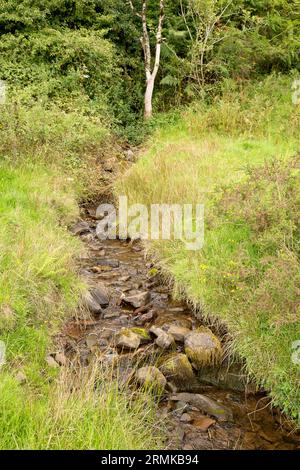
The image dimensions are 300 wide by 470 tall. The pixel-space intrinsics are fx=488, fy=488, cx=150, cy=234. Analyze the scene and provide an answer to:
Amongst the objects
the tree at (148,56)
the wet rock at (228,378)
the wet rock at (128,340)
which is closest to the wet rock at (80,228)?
the wet rock at (128,340)

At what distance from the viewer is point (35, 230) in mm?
6082

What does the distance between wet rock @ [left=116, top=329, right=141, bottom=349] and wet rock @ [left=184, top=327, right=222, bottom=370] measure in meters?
0.50

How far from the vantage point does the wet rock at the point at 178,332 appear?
5.05m

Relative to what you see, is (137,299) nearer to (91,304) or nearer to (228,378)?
(91,304)

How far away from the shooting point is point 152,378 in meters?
4.33

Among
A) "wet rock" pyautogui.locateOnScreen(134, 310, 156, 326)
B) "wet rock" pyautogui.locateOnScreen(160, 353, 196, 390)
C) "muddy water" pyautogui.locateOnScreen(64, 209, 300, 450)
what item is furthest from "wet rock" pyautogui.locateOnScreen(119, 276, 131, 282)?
"wet rock" pyautogui.locateOnScreen(160, 353, 196, 390)

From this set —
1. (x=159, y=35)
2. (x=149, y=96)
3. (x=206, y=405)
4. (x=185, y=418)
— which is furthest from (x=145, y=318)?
(x=159, y=35)

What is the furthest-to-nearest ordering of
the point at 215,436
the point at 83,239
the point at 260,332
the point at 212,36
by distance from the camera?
the point at 212,36 < the point at 83,239 < the point at 260,332 < the point at 215,436

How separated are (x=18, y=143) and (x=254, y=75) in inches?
313

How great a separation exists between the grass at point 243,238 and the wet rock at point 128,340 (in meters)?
0.88

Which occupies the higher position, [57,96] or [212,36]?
[212,36]

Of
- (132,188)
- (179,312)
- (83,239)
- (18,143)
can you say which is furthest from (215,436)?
(18,143)

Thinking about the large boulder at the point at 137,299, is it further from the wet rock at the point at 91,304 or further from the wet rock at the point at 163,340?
the wet rock at the point at 163,340

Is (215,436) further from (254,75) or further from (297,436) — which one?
(254,75)
